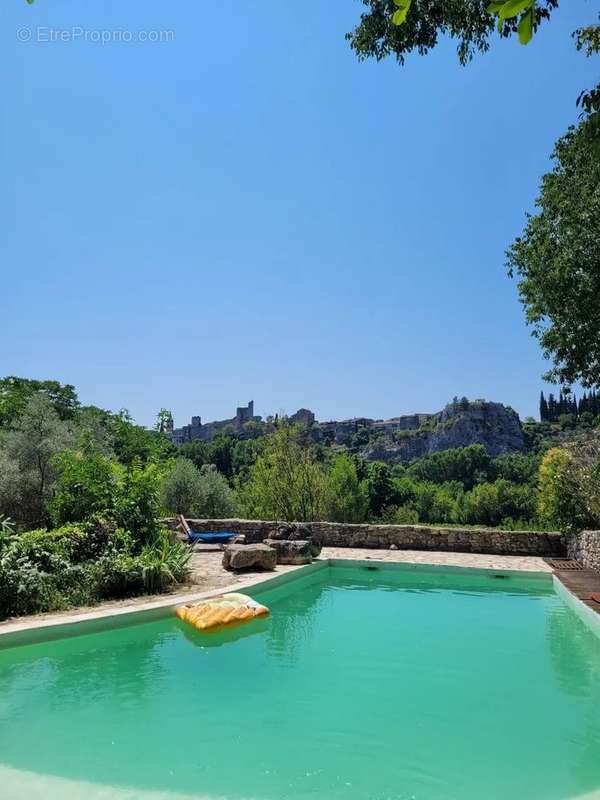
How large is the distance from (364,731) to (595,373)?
923cm

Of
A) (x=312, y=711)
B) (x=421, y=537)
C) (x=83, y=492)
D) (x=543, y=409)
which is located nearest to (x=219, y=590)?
(x=83, y=492)

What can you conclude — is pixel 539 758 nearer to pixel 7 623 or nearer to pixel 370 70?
pixel 7 623

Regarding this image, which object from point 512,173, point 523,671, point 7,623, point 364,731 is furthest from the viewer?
point 512,173

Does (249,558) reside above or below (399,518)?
above

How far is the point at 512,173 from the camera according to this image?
12258 millimetres

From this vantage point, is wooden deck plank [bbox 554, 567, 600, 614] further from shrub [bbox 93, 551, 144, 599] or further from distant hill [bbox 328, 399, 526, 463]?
distant hill [bbox 328, 399, 526, 463]

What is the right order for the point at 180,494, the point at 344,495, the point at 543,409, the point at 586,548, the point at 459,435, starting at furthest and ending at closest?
the point at 543,409, the point at 459,435, the point at 180,494, the point at 344,495, the point at 586,548

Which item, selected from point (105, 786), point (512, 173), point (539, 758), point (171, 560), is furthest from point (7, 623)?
point (512, 173)

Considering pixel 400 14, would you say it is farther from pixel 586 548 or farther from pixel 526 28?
pixel 586 548

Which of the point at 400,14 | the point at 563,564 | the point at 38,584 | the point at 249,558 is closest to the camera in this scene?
the point at 400,14

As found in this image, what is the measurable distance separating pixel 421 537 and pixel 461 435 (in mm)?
73117

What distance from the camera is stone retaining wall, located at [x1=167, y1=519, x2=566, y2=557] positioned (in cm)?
1311

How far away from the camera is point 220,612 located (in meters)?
7.33

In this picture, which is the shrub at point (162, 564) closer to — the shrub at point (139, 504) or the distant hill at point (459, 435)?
the shrub at point (139, 504)
